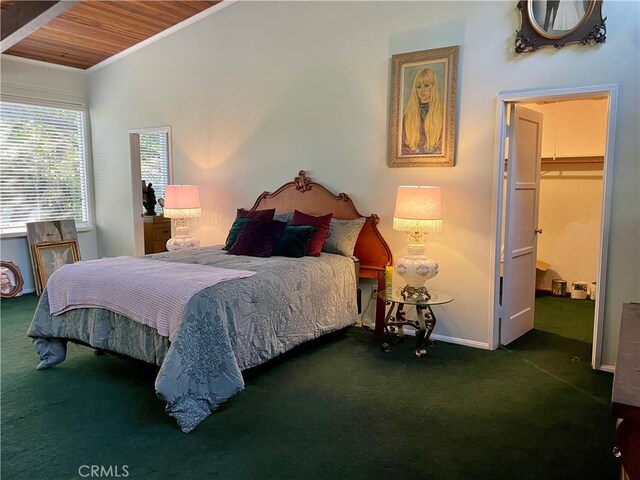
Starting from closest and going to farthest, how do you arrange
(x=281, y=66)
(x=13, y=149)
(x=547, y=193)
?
(x=281, y=66), (x=13, y=149), (x=547, y=193)

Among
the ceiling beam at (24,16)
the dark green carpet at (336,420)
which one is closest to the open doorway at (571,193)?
the dark green carpet at (336,420)

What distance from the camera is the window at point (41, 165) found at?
5590 mm

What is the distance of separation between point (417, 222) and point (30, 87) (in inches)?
200

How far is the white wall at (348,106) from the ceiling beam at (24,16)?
204 centimetres

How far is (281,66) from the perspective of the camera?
4789mm

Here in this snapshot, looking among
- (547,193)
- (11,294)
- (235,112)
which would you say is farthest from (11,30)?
(547,193)

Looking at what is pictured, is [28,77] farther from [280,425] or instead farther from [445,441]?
[445,441]

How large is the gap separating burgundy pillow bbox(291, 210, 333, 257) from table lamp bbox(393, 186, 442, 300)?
705mm

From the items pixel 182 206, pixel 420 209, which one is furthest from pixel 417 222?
pixel 182 206

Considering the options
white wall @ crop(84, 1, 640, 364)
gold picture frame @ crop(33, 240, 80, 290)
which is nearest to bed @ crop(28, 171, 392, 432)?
white wall @ crop(84, 1, 640, 364)

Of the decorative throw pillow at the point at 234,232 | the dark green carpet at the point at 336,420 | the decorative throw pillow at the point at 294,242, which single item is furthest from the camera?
the decorative throw pillow at the point at 234,232

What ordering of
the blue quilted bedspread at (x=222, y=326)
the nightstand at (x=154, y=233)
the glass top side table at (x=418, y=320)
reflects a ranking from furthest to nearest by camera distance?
the nightstand at (x=154, y=233), the glass top side table at (x=418, y=320), the blue quilted bedspread at (x=222, y=326)

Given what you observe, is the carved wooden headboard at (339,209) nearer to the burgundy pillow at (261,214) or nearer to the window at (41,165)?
the burgundy pillow at (261,214)

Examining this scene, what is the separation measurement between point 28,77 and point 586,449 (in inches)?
263
